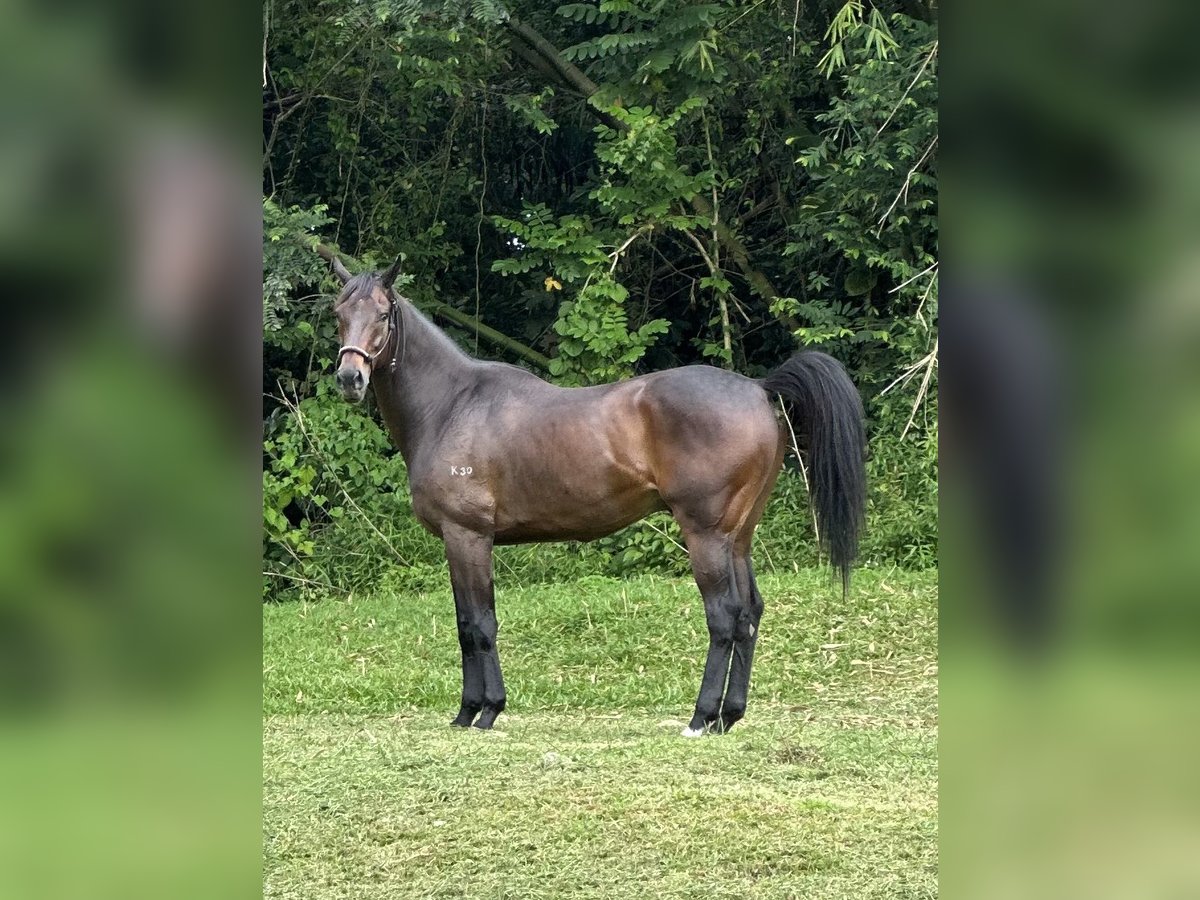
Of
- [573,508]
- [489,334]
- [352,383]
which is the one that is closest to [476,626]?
[573,508]

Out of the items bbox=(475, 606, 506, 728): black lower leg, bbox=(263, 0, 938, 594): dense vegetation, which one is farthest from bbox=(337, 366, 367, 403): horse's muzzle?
bbox=(263, 0, 938, 594): dense vegetation

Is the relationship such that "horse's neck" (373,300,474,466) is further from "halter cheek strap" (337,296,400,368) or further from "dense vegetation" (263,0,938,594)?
"dense vegetation" (263,0,938,594)

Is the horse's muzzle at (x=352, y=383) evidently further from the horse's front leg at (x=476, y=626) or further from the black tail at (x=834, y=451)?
the black tail at (x=834, y=451)

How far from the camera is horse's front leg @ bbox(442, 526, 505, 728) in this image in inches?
207

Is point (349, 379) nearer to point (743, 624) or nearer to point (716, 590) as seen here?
point (716, 590)

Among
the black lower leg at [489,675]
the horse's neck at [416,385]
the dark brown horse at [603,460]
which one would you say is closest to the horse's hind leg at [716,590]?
the dark brown horse at [603,460]

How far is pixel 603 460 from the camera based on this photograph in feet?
17.5

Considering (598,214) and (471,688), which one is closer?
(471,688)

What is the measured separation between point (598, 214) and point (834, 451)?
6.42 metres

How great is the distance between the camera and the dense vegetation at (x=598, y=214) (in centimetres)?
924
